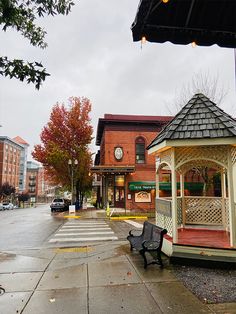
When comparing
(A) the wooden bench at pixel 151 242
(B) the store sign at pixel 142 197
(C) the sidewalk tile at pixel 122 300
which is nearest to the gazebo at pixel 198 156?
(A) the wooden bench at pixel 151 242

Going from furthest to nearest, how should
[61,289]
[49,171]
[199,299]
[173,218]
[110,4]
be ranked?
[49,171]
[173,218]
[61,289]
[199,299]
[110,4]

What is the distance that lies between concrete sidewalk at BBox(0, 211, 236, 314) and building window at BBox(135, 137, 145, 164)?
2206cm

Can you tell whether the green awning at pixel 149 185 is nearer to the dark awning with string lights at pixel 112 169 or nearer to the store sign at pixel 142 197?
the store sign at pixel 142 197

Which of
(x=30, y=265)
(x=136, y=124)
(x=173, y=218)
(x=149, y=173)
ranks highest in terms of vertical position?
(x=136, y=124)

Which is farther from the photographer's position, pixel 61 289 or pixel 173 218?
pixel 173 218

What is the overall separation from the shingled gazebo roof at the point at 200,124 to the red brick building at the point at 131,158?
2026 cm

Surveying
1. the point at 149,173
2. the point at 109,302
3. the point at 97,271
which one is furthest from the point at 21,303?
the point at 149,173

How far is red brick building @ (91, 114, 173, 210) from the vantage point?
2858cm

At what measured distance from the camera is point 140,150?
98.5ft

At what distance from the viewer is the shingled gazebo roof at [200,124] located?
689cm

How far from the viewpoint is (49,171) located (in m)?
32.3

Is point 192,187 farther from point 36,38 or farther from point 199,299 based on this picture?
point 36,38

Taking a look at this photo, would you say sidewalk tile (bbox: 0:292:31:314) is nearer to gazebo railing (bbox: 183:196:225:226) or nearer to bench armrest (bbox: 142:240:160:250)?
bench armrest (bbox: 142:240:160:250)

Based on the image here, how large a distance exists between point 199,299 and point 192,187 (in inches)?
972
